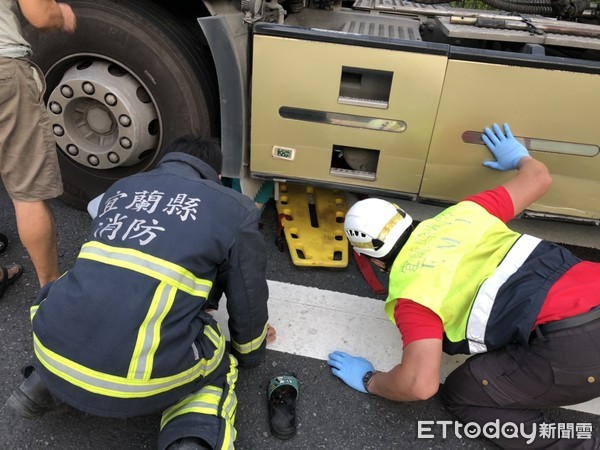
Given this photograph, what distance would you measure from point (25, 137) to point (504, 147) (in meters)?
1.90

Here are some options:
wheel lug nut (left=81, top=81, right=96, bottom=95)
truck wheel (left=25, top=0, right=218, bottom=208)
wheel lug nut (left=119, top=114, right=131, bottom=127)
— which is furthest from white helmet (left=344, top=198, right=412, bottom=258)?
wheel lug nut (left=81, top=81, right=96, bottom=95)

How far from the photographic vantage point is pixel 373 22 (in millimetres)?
3033

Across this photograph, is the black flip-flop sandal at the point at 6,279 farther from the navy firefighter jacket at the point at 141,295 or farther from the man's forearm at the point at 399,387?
the man's forearm at the point at 399,387

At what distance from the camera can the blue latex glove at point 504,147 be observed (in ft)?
6.81

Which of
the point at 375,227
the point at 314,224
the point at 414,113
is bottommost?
the point at 314,224

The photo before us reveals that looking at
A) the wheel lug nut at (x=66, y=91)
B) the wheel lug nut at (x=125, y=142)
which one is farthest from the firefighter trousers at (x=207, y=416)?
the wheel lug nut at (x=66, y=91)

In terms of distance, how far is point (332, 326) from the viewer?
225 cm

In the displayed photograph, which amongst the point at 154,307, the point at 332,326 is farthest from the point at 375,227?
the point at 154,307

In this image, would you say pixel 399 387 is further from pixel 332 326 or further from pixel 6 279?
pixel 6 279

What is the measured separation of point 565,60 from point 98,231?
1833 mm

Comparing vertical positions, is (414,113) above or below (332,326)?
above

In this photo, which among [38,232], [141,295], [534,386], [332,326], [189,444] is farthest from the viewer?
[332,326]

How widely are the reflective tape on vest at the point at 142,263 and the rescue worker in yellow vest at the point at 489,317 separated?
2.16ft

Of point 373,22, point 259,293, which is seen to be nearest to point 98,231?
point 259,293
